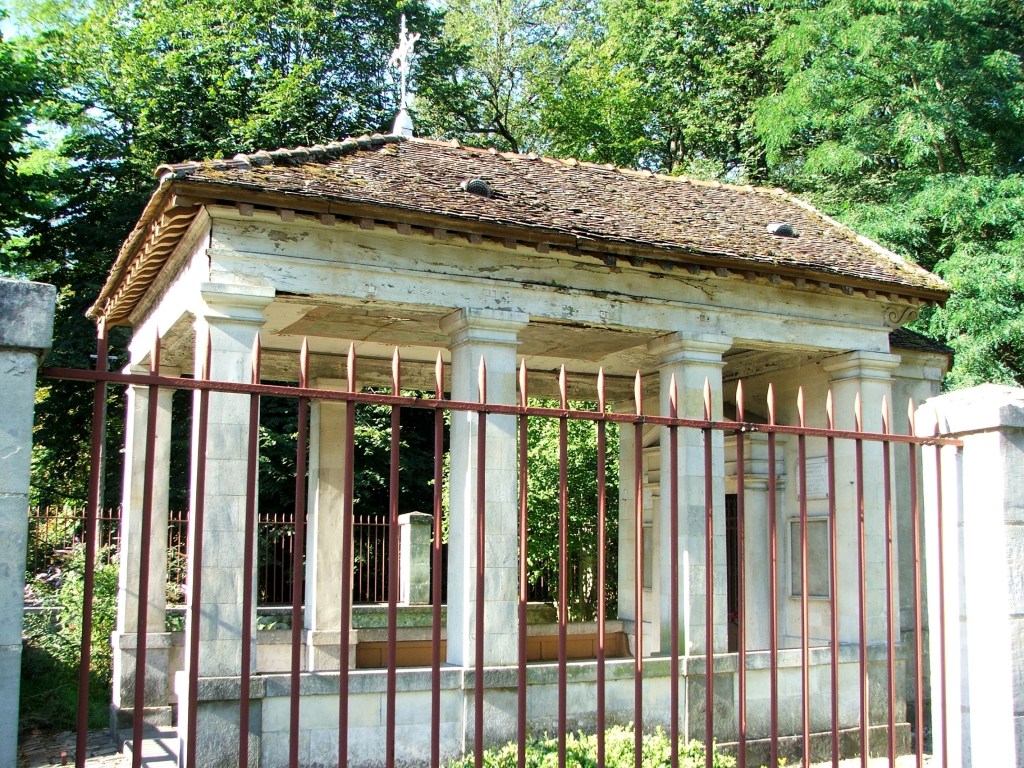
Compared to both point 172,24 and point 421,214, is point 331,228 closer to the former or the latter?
point 421,214

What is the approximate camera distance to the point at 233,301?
8.76 m

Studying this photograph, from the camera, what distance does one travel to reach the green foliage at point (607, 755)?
7.45 meters

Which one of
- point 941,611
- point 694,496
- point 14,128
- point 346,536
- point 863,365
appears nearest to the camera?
point 346,536

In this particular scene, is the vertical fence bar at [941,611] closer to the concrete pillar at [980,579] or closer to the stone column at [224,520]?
the concrete pillar at [980,579]

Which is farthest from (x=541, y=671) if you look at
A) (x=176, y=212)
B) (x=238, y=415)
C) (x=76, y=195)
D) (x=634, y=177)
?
(x=76, y=195)

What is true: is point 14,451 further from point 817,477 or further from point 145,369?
point 817,477

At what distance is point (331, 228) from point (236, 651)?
3684 mm

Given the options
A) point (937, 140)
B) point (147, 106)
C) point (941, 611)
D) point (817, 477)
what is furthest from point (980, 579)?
point (147, 106)

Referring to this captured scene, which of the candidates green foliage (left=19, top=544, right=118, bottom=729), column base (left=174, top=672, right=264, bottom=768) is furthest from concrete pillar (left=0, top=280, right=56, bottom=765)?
green foliage (left=19, top=544, right=118, bottom=729)

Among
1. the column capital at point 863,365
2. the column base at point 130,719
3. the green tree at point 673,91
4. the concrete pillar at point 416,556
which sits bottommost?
the column base at point 130,719

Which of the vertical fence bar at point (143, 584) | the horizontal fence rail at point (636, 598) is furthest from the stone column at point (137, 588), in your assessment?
the vertical fence bar at point (143, 584)

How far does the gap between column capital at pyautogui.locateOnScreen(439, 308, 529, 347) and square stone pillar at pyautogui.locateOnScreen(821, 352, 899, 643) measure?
4.10 metres

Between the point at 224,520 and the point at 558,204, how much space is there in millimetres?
4893

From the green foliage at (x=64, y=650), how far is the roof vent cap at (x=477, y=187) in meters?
6.18
